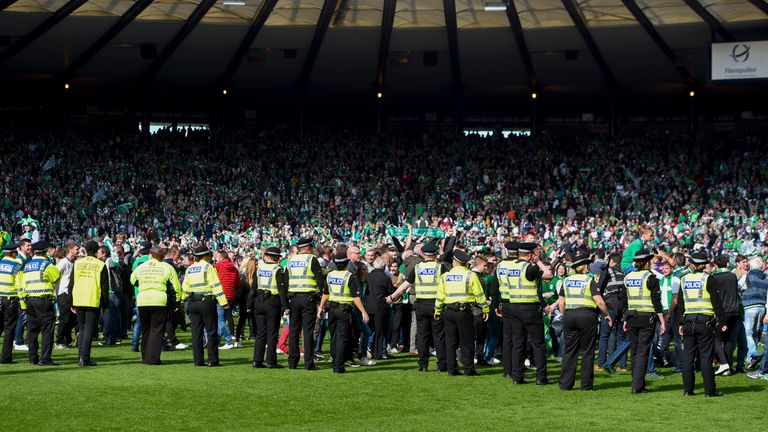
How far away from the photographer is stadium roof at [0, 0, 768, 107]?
119 ft

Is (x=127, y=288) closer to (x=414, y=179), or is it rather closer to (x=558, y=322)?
(x=558, y=322)

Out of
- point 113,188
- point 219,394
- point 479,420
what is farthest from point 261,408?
point 113,188

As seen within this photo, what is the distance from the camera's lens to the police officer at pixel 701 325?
→ 1343cm

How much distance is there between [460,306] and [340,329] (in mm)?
1906

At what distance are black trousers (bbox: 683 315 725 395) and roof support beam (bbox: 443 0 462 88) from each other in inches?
958

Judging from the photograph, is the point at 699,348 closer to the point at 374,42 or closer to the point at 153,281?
the point at 153,281

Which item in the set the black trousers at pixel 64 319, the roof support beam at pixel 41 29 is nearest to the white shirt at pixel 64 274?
the black trousers at pixel 64 319

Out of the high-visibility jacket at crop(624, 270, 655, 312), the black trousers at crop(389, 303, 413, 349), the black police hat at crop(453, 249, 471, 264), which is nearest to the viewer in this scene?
the high-visibility jacket at crop(624, 270, 655, 312)

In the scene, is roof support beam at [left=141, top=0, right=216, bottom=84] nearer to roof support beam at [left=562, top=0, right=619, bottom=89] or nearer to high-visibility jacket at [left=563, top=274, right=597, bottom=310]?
roof support beam at [left=562, top=0, right=619, bottom=89]

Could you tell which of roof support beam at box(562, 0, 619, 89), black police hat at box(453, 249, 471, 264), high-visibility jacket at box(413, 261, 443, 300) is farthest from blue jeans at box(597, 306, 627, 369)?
roof support beam at box(562, 0, 619, 89)

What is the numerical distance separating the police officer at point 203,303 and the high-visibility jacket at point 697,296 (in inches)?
274

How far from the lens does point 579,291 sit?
45.6ft

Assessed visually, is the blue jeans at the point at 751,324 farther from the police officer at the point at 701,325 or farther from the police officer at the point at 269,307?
the police officer at the point at 269,307

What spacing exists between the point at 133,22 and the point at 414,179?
13.8 meters
